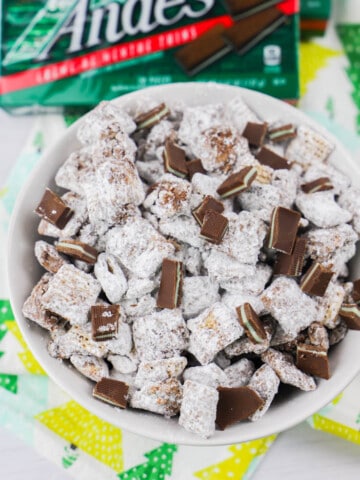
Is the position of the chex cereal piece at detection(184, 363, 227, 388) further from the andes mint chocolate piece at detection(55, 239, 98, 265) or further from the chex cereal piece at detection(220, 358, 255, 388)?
the andes mint chocolate piece at detection(55, 239, 98, 265)

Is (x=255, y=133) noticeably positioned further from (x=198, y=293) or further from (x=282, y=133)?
(x=198, y=293)

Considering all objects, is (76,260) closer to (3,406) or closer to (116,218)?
(116,218)

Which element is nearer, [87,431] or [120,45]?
[87,431]

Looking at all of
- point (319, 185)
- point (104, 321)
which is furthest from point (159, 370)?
point (319, 185)

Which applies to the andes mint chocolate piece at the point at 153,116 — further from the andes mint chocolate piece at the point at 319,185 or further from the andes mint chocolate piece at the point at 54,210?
the andes mint chocolate piece at the point at 319,185

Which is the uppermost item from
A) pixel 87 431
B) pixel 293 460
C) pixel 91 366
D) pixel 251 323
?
pixel 251 323

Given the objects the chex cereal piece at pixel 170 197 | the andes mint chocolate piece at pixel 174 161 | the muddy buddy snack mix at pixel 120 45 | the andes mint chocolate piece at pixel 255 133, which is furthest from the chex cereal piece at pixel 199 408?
the muddy buddy snack mix at pixel 120 45

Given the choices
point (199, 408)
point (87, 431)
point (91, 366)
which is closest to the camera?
point (199, 408)
